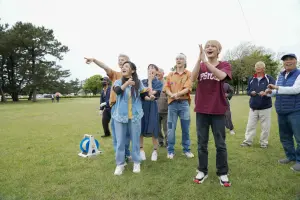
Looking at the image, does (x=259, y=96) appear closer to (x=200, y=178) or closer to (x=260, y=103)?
(x=260, y=103)

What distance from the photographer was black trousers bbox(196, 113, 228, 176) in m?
3.88

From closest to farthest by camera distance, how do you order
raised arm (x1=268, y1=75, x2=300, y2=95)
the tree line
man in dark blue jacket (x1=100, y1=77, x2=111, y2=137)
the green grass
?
1. the green grass
2. raised arm (x1=268, y1=75, x2=300, y2=95)
3. man in dark blue jacket (x1=100, y1=77, x2=111, y2=137)
4. the tree line

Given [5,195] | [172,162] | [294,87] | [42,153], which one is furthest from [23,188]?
[294,87]

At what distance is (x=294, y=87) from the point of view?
433 cm

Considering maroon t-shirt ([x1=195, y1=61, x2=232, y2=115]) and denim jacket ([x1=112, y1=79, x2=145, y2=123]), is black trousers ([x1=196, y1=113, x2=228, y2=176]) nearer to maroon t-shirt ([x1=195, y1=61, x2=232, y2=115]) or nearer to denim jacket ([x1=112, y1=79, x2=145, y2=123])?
maroon t-shirt ([x1=195, y1=61, x2=232, y2=115])

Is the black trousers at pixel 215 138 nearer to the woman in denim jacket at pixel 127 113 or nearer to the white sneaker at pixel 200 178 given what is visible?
the white sneaker at pixel 200 178

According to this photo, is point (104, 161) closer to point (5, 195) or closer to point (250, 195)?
point (5, 195)

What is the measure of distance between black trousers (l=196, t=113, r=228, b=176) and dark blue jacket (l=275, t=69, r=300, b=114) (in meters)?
1.59

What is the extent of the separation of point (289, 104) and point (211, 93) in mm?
1835

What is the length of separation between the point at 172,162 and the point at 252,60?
55080mm

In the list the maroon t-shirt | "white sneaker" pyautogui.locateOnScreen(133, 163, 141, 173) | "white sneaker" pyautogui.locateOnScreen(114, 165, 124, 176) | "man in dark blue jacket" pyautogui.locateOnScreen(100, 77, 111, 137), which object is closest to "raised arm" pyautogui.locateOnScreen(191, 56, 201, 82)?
the maroon t-shirt

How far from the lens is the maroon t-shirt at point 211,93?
3.78 meters

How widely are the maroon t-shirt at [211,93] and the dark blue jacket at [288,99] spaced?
62.7 inches

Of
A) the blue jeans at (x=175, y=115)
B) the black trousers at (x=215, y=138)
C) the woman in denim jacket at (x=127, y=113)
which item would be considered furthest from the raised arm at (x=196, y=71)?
the blue jeans at (x=175, y=115)
